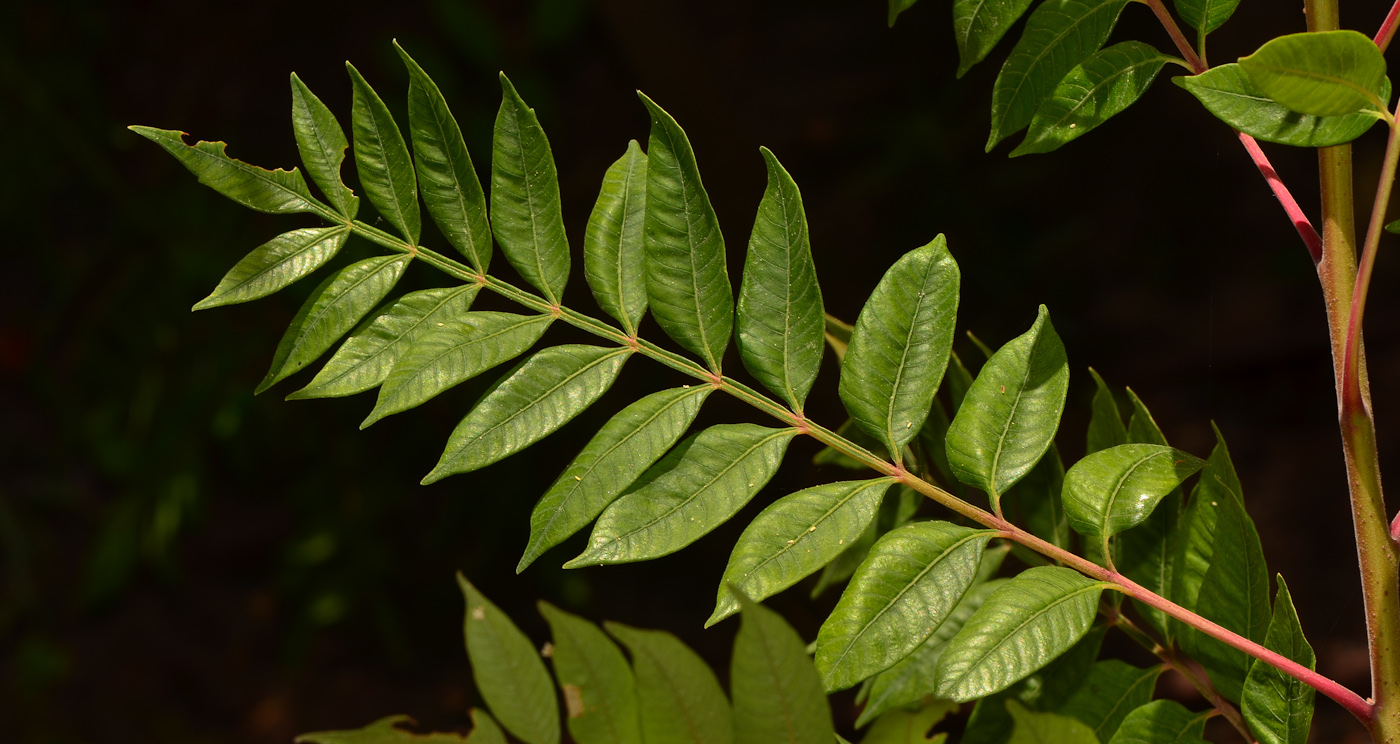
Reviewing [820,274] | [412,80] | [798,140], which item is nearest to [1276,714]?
[412,80]

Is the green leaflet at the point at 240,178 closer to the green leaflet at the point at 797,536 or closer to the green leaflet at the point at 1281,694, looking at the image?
the green leaflet at the point at 797,536

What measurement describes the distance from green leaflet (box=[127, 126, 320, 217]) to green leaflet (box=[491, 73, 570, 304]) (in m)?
0.13

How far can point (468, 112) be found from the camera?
278 centimetres

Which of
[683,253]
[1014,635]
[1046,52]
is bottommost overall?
[1014,635]

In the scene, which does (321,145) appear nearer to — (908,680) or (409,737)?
(409,737)

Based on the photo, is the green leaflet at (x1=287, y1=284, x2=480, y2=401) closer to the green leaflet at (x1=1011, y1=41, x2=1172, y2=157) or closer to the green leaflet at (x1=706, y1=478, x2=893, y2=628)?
the green leaflet at (x1=706, y1=478, x2=893, y2=628)

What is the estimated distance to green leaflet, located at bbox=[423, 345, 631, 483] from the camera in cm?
63

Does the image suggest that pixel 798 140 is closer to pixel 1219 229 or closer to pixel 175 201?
pixel 1219 229

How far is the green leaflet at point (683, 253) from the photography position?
0.65 metres

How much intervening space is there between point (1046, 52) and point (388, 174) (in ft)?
1.47

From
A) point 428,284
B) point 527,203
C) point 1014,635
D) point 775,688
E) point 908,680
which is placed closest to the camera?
point 775,688

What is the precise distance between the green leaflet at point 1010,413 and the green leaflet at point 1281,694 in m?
0.16

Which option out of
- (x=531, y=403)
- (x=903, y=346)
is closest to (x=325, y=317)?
(x=531, y=403)

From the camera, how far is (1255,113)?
54 centimetres
